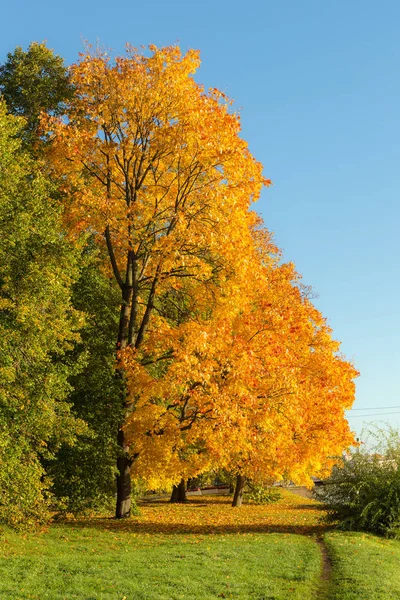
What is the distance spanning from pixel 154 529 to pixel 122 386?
5528 millimetres

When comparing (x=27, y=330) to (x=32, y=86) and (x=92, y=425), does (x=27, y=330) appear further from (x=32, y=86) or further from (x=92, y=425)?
(x=32, y=86)

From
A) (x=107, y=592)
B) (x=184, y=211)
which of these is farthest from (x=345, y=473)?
(x=107, y=592)

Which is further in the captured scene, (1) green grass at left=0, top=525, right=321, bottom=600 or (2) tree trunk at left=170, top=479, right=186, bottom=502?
(2) tree trunk at left=170, top=479, right=186, bottom=502

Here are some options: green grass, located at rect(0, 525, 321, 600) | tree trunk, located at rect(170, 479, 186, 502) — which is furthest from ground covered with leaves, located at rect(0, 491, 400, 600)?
tree trunk, located at rect(170, 479, 186, 502)

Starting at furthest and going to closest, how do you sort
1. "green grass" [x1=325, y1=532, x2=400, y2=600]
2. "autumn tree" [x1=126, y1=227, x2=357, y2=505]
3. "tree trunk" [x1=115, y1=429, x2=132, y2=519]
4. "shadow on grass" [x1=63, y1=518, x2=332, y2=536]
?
1. "tree trunk" [x1=115, y1=429, x2=132, y2=519]
2. "shadow on grass" [x1=63, y1=518, x2=332, y2=536]
3. "autumn tree" [x1=126, y1=227, x2=357, y2=505]
4. "green grass" [x1=325, y1=532, x2=400, y2=600]

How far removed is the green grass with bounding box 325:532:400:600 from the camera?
45.3ft

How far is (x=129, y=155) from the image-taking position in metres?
26.1

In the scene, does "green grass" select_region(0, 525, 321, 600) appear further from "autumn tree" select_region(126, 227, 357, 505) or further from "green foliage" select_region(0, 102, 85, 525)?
"autumn tree" select_region(126, 227, 357, 505)

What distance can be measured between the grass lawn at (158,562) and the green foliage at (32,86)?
18.0 metres

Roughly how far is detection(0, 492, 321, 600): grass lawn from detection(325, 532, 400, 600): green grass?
0.59 m

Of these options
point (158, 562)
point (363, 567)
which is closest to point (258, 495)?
point (363, 567)

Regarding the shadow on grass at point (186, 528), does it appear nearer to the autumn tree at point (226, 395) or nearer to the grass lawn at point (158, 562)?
the grass lawn at point (158, 562)

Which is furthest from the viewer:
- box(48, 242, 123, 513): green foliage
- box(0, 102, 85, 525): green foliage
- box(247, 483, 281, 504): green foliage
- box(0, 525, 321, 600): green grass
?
box(247, 483, 281, 504): green foliage

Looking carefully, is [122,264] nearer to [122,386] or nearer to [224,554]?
[122,386]
